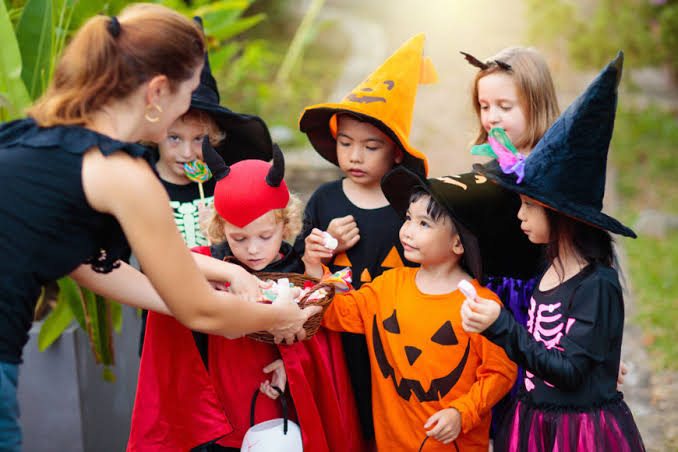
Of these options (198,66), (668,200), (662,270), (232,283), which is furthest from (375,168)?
(668,200)

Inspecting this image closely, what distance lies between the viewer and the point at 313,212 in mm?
2641

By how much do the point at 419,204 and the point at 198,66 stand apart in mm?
874

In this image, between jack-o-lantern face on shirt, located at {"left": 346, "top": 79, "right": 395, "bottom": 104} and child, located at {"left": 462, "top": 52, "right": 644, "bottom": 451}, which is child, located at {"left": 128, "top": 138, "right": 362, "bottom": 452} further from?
child, located at {"left": 462, "top": 52, "right": 644, "bottom": 451}

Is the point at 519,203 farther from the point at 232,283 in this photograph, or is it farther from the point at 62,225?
the point at 62,225

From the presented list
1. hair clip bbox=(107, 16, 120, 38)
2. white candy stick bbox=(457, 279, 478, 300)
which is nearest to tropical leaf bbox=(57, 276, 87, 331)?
hair clip bbox=(107, 16, 120, 38)

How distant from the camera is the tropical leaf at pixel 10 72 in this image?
2.61 metres

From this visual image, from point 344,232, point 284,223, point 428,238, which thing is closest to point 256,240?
point 284,223

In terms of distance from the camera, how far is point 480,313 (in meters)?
1.86

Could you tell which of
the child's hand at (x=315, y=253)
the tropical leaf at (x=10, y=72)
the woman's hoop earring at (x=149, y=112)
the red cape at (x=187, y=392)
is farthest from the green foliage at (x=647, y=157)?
the woman's hoop earring at (x=149, y=112)

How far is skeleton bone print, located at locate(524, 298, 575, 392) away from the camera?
1.97 m

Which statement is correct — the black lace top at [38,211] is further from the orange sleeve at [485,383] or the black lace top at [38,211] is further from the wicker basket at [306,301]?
the orange sleeve at [485,383]

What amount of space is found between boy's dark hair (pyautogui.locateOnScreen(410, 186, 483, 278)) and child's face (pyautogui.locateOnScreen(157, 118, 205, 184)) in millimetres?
988

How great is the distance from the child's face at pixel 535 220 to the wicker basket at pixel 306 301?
2.18 feet

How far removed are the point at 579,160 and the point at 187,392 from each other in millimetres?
1486
